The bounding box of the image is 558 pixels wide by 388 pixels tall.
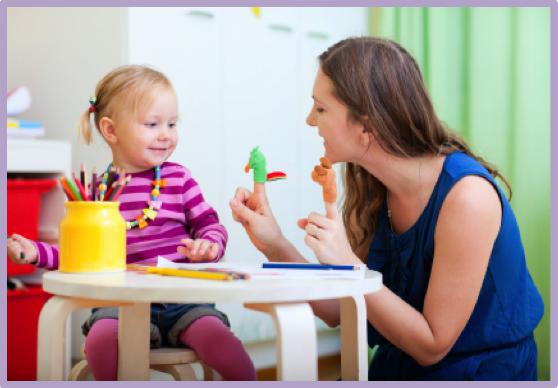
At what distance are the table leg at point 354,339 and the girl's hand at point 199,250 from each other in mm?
224

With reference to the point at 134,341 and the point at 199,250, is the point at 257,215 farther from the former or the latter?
the point at 134,341

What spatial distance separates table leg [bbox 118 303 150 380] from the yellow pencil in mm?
161

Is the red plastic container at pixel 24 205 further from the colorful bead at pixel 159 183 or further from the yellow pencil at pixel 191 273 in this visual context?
the yellow pencil at pixel 191 273

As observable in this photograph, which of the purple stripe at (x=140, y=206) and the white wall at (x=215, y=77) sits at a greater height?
the white wall at (x=215, y=77)

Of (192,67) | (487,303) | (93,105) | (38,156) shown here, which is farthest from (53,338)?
(192,67)

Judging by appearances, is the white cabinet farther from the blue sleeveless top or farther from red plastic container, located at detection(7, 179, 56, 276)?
the blue sleeveless top

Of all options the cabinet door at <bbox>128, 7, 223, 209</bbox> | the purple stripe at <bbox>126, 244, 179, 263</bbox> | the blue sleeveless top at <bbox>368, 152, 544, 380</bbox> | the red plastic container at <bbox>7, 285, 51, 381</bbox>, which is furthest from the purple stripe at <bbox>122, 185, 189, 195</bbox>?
the red plastic container at <bbox>7, 285, 51, 381</bbox>

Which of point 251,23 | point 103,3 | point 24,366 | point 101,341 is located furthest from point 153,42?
point 101,341

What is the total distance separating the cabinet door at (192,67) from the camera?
2.22 metres

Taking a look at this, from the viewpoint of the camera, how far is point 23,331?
7.45 ft

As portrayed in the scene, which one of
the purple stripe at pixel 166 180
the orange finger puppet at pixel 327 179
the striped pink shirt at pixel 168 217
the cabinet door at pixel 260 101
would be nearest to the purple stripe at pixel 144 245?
the striped pink shirt at pixel 168 217

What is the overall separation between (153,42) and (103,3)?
17 centimetres

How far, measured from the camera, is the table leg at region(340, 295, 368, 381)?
3.43ft

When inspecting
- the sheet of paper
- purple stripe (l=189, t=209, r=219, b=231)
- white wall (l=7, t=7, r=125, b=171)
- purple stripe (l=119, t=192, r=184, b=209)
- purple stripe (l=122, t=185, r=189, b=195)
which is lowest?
the sheet of paper
